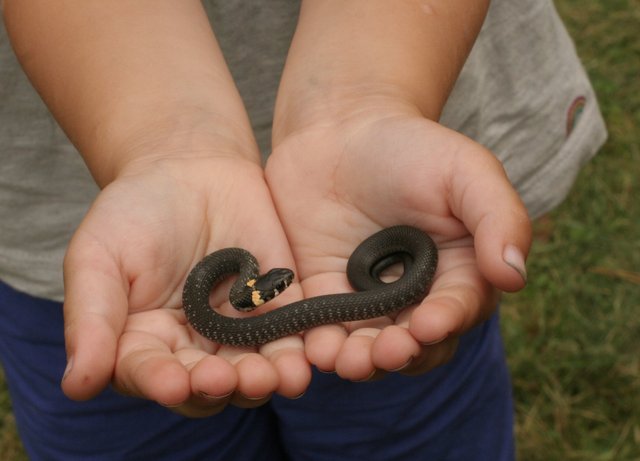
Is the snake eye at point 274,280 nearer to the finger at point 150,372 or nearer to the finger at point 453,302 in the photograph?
the finger at point 453,302

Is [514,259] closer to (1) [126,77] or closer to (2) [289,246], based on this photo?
(2) [289,246]

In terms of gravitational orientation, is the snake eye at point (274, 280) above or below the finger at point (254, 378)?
below

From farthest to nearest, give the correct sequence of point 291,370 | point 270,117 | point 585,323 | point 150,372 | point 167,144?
point 585,323, point 270,117, point 167,144, point 291,370, point 150,372

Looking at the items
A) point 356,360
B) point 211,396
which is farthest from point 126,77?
point 356,360

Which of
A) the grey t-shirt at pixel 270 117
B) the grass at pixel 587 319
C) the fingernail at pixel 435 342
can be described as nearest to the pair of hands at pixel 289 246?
the fingernail at pixel 435 342

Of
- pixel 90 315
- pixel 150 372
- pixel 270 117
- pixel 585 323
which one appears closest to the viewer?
pixel 150 372

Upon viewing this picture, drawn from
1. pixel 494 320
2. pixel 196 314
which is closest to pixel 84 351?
pixel 196 314

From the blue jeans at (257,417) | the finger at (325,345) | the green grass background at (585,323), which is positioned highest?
the finger at (325,345)
